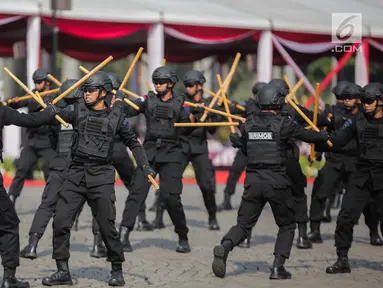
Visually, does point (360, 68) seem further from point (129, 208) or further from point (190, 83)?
point (129, 208)

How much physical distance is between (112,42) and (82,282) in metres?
14.0

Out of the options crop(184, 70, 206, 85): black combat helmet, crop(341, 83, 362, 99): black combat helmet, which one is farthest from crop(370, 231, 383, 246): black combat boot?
crop(184, 70, 206, 85): black combat helmet

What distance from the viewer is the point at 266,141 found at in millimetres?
8633

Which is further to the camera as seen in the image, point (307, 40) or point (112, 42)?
point (112, 42)

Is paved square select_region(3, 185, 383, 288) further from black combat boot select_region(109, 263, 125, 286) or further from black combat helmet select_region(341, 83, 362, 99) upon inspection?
black combat helmet select_region(341, 83, 362, 99)

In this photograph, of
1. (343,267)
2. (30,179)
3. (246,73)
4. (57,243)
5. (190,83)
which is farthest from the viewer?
(246,73)

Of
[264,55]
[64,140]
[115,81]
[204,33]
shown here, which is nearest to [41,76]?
[115,81]

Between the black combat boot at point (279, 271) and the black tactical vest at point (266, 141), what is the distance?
0.89 m

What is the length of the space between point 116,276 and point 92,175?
913 mm

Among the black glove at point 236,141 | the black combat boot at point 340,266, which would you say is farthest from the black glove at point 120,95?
the black combat boot at point 340,266

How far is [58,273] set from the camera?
8273 mm

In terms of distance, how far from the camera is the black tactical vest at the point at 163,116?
33.6ft

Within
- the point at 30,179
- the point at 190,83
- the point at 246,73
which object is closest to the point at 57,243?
the point at 190,83

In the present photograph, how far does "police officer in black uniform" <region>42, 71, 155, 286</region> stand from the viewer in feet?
26.7
